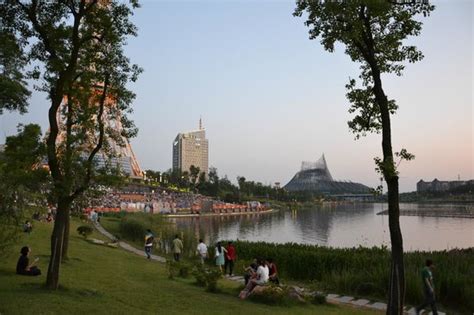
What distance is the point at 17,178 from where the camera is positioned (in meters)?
11.6

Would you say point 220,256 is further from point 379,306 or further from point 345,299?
point 379,306

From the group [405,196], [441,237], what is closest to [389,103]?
[441,237]

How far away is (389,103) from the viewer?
32.7 feet

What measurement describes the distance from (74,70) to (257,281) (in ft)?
23.1

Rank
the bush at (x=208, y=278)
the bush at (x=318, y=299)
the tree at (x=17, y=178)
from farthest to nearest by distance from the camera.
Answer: the bush at (x=208, y=278) → the bush at (x=318, y=299) → the tree at (x=17, y=178)

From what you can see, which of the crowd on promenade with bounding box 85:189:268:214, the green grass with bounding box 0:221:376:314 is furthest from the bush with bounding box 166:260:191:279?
the crowd on promenade with bounding box 85:189:268:214

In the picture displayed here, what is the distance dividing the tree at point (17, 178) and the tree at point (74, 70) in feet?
1.77

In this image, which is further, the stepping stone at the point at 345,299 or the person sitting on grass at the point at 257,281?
the stepping stone at the point at 345,299

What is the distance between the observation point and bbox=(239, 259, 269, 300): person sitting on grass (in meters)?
11.9

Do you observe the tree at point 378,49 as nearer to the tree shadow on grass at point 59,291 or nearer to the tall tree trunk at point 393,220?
the tall tree trunk at point 393,220

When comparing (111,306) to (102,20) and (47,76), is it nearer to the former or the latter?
(47,76)

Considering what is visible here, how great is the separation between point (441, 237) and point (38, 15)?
41493mm

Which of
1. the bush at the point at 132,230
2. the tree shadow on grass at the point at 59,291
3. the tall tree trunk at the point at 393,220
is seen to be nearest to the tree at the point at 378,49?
the tall tree trunk at the point at 393,220

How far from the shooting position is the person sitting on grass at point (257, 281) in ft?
39.2
